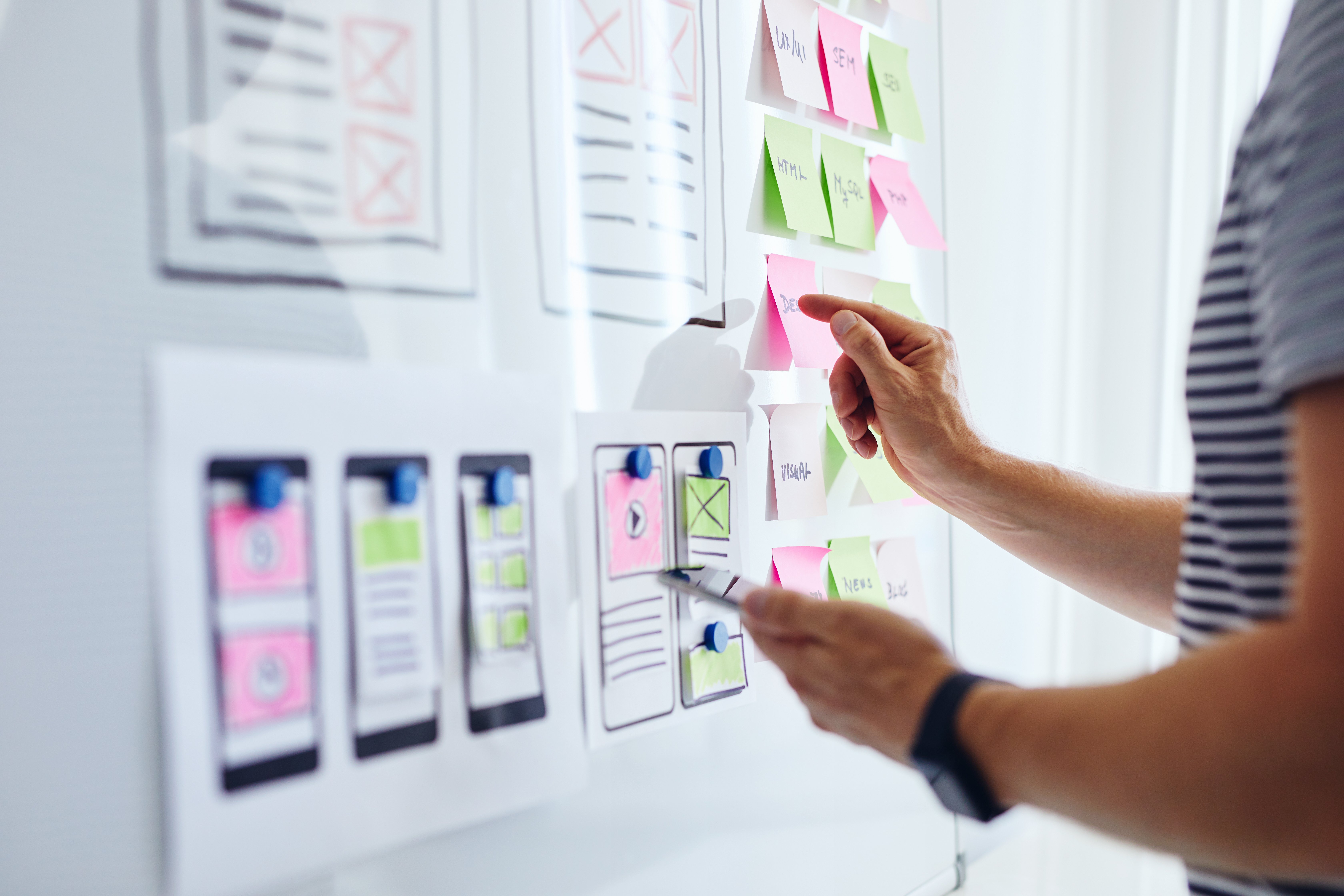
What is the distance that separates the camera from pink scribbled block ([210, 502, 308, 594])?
39 cm

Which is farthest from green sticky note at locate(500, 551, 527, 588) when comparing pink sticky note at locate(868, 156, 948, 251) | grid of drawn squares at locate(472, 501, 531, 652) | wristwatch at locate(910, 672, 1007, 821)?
pink sticky note at locate(868, 156, 948, 251)

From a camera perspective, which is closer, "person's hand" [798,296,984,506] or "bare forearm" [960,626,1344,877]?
"bare forearm" [960,626,1344,877]

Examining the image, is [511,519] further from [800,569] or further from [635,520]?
[800,569]

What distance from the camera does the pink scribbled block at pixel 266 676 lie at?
39 cm

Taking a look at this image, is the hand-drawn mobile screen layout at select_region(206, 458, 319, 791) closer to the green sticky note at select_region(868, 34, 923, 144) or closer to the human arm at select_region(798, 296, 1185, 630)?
the human arm at select_region(798, 296, 1185, 630)

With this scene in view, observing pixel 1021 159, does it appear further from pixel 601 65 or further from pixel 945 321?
pixel 601 65

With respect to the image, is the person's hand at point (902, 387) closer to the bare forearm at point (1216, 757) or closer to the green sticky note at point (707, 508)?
the green sticky note at point (707, 508)

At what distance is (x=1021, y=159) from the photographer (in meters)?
0.99

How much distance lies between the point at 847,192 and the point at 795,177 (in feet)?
0.25

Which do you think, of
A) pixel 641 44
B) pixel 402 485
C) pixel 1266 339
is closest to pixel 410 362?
pixel 402 485

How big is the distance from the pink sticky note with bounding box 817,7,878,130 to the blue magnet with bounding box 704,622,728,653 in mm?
449

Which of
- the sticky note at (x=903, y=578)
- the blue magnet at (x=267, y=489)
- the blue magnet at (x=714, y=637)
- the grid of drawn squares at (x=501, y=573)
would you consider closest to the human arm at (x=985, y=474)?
the sticky note at (x=903, y=578)

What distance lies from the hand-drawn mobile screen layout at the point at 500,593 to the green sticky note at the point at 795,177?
0.33m

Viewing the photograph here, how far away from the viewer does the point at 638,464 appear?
22.1 inches
